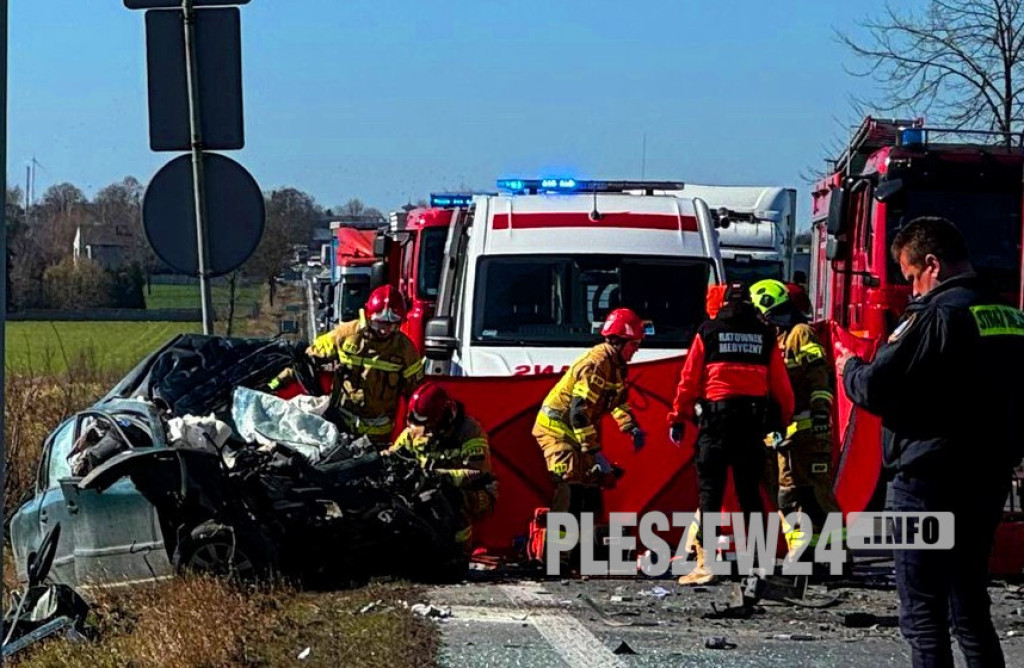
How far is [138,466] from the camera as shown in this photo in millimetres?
7781

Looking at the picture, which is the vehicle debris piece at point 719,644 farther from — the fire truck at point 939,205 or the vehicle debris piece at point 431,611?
the fire truck at point 939,205

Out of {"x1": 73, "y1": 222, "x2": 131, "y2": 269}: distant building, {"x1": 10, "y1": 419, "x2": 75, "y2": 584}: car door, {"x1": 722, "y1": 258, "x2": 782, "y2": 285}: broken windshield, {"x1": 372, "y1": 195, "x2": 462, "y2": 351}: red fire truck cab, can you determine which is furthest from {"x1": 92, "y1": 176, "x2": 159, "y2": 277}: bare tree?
{"x1": 10, "y1": 419, "x2": 75, "y2": 584}: car door

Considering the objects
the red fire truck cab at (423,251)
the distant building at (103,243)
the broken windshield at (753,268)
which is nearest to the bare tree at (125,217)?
the distant building at (103,243)

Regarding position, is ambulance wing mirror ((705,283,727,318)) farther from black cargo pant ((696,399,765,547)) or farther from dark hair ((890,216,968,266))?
dark hair ((890,216,968,266))

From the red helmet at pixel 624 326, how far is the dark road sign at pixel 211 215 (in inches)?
86.4

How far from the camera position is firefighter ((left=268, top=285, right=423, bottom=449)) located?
33.1ft

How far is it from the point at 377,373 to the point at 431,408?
1130mm

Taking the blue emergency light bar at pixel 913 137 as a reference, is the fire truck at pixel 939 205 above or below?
below

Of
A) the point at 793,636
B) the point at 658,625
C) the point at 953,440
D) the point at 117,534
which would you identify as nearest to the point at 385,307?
the point at 117,534

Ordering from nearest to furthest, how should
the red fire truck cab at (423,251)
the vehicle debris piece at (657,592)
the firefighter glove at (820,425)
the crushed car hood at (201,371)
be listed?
the vehicle debris piece at (657,592), the firefighter glove at (820,425), the crushed car hood at (201,371), the red fire truck cab at (423,251)

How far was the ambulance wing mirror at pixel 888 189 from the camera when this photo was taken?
13.4 metres

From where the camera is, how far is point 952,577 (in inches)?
214

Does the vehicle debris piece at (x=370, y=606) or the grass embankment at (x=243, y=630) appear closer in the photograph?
the grass embankment at (x=243, y=630)

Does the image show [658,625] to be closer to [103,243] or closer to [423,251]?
[423,251]
